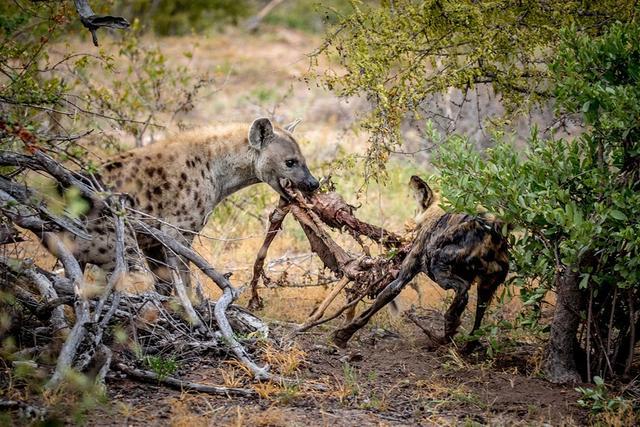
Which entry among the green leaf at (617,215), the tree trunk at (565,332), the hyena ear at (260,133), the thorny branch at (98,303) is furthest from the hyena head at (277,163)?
the green leaf at (617,215)

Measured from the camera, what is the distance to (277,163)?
679 cm

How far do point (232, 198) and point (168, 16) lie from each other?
973 cm

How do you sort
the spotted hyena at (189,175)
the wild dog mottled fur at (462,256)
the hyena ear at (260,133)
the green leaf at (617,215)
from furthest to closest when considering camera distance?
the hyena ear at (260,133) < the spotted hyena at (189,175) < the wild dog mottled fur at (462,256) < the green leaf at (617,215)

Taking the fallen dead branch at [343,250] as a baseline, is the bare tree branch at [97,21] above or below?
above

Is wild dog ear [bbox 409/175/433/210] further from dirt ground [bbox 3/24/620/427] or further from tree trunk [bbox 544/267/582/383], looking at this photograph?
tree trunk [bbox 544/267/582/383]

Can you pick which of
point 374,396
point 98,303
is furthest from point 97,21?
point 374,396

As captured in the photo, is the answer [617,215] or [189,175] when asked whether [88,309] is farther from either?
[617,215]

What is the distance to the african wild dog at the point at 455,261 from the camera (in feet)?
18.1

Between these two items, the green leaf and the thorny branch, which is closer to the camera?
the green leaf

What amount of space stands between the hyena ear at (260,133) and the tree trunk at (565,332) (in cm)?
255

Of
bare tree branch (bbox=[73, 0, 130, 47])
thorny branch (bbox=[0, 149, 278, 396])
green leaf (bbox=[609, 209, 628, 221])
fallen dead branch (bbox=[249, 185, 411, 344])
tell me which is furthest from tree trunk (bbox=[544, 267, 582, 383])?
bare tree branch (bbox=[73, 0, 130, 47])

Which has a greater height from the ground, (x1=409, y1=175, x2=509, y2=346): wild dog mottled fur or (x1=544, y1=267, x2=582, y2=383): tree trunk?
(x1=409, y1=175, x2=509, y2=346): wild dog mottled fur

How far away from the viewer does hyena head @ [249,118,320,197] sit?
6746mm

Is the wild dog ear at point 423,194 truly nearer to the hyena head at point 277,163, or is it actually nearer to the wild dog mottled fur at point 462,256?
the wild dog mottled fur at point 462,256
